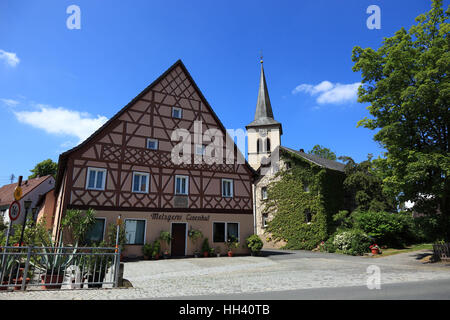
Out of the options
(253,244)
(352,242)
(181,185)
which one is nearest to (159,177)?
(181,185)

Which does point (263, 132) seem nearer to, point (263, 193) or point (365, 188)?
point (263, 193)

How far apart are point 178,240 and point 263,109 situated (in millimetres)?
29629

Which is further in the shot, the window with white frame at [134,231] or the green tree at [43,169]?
the green tree at [43,169]

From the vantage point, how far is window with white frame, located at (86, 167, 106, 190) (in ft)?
57.2

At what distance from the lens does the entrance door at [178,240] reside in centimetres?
1910

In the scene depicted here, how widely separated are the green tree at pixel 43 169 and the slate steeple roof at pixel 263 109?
33.4 metres

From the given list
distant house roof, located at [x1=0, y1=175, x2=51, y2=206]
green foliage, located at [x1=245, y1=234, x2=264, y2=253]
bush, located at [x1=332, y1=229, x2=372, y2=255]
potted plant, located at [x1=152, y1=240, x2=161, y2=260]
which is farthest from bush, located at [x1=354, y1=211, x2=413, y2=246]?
distant house roof, located at [x1=0, y1=175, x2=51, y2=206]

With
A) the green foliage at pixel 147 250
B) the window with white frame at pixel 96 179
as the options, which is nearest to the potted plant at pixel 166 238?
the green foliage at pixel 147 250

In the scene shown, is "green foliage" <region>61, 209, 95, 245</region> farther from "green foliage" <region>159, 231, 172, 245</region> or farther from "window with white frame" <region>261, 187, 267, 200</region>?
"window with white frame" <region>261, 187, 267, 200</region>

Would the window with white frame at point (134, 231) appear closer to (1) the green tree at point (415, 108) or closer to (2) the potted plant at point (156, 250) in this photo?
(2) the potted plant at point (156, 250)

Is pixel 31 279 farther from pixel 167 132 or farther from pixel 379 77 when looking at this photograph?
pixel 379 77

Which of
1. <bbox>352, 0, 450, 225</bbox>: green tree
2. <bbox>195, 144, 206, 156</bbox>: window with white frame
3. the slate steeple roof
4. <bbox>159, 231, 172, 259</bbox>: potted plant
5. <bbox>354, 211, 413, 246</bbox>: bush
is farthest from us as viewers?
the slate steeple roof

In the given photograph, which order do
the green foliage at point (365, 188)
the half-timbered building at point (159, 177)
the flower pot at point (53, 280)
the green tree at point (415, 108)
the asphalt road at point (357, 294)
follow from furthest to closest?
the green foliage at point (365, 188)
the half-timbered building at point (159, 177)
the green tree at point (415, 108)
the flower pot at point (53, 280)
the asphalt road at point (357, 294)
